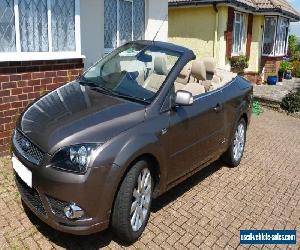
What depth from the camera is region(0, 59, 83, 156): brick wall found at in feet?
17.2

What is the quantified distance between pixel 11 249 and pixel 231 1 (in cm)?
1151

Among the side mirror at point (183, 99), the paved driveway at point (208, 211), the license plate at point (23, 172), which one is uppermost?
the side mirror at point (183, 99)

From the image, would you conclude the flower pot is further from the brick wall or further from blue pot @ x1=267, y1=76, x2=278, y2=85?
the brick wall

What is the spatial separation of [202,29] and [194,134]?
10.1 metres

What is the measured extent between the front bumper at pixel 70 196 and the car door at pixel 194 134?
1.00 meters

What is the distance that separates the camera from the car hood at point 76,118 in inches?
117

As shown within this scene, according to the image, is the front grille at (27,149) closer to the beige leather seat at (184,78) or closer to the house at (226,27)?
the beige leather seat at (184,78)

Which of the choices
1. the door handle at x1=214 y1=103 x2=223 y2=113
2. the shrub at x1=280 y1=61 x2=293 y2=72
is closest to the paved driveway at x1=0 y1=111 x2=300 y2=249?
the door handle at x1=214 y1=103 x2=223 y2=113

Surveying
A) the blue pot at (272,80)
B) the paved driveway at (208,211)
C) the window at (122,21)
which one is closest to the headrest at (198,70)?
the paved driveway at (208,211)

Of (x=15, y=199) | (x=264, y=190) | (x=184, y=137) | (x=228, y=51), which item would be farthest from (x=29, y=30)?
(x=228, y=51)

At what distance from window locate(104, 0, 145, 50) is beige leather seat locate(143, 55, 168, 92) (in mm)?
4014

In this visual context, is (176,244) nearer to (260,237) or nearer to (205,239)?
(205,239)

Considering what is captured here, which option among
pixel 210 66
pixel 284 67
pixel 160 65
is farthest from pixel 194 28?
pixel 160 65

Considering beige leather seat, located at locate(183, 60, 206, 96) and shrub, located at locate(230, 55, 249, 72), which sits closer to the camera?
beige leather seat, located at locate(183, 60, 206, 96)
